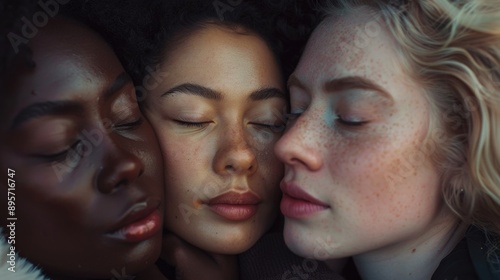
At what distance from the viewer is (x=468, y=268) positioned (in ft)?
4.53

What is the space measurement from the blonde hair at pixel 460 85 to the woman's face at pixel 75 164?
75 cm

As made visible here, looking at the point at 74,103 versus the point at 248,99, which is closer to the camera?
the point at 74,103

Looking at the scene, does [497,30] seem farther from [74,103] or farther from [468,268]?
[74,103]

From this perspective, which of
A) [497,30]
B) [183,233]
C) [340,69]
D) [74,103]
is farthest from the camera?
[183,233]

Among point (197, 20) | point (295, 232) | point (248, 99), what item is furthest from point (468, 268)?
point (197, 20)

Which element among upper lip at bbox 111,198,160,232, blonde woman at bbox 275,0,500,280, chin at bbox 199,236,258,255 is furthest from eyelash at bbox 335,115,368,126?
upper lip at bbox 111,198,160,232

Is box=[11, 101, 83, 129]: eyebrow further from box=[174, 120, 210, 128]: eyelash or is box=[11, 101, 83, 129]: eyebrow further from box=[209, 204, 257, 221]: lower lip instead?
box=[209, 204, 257, 221]: lower lip

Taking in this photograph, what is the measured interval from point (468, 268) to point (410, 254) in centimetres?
20

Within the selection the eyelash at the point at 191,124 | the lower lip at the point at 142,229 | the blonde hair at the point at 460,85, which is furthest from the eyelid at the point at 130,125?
the blonde hair at the point at 460,85

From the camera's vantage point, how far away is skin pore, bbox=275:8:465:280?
55.0 inches

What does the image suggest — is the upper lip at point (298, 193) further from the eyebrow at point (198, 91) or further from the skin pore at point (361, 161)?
the eyebrow at point (198, 91)

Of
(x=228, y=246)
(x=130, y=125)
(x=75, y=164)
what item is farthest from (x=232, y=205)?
(x=75, y=164)

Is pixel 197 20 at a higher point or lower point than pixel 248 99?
higher

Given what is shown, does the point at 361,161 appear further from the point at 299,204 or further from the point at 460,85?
the point at 460,85
